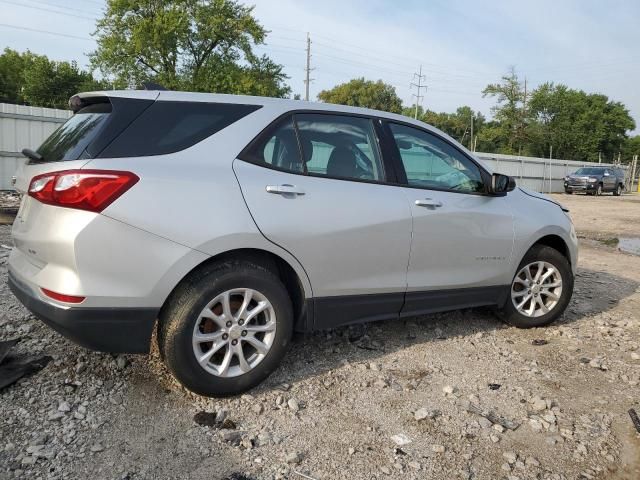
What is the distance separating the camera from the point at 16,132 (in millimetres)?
12477

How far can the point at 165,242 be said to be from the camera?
2742mm

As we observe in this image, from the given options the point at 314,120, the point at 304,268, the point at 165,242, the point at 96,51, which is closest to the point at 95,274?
the point at 165,242

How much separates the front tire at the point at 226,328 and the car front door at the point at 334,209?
27 centimetres

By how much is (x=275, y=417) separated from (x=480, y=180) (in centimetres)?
237

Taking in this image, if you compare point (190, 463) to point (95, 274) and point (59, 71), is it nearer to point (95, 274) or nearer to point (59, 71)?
point (95, 274)

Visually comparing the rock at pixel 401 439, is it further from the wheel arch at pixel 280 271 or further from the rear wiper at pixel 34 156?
the rear wiper at pixel 34 156

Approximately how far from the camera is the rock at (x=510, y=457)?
8.79 ft

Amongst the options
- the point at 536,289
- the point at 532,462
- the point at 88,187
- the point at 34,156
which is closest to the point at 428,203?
the point at 536,289

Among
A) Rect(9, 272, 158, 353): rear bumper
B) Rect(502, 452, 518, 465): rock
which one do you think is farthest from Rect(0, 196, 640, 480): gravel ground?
Rect(9, 272, 158, 353): rear bumper

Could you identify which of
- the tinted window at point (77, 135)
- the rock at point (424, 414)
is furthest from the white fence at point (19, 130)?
the rock at point (424, 414)

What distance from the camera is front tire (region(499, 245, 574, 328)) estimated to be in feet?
14.6

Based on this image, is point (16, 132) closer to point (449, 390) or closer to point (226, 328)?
point (226, 328)

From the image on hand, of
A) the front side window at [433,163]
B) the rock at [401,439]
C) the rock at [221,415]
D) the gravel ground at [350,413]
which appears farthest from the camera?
the front side window at [433,163]

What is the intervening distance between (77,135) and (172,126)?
1.72ft
